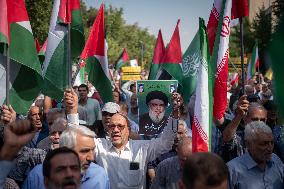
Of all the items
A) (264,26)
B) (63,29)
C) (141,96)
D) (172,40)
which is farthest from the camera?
(264,26)

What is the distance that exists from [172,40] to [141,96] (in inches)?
77.3

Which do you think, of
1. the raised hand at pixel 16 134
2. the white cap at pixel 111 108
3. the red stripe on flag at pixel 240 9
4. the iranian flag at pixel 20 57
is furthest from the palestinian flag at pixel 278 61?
the white cap at pixel 111 108

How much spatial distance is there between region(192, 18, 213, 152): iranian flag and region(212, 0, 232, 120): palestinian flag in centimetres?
36

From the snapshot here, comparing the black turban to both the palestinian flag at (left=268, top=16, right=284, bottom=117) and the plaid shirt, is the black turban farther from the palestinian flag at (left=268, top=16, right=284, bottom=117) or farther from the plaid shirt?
the palestinian flag at (left=268, top=16, right=284, bottom=117)

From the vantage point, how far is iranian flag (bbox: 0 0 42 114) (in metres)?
5.45

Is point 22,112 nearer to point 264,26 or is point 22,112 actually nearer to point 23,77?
point 23,77

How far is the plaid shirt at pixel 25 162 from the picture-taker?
15.5 feet

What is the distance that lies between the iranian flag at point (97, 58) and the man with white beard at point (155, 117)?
104 centimetres

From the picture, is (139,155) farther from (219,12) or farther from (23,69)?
(219,12)

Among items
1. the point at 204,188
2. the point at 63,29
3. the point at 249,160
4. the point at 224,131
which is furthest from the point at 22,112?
the point at 204,188

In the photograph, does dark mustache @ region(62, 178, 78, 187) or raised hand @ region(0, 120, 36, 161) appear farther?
dark mustache @ region(62, 178, 78, 187)

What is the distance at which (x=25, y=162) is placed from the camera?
15.6 ft

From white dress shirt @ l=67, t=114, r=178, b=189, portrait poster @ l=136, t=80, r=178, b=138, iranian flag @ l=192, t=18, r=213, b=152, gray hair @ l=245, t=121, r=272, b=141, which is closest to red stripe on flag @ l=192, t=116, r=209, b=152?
iranian flag @ l=192, t=18, r=213, b=152

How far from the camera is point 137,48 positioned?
69.6 m
